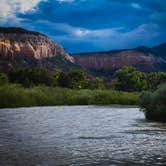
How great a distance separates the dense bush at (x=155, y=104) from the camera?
111 feet

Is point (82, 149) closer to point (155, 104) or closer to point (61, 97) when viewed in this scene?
point (155, 104)

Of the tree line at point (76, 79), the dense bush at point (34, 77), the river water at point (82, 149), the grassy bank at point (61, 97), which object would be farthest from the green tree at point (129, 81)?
the river water at point (82, 149)

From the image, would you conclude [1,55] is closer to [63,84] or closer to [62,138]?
[63,84]

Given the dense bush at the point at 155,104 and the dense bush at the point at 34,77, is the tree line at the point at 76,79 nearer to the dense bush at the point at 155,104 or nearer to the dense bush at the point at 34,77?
the dense bush at the point at 34,77

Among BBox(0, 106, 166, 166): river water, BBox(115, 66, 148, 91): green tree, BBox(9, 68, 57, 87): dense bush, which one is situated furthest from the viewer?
BBox(115, 66, 148, 91): green tree

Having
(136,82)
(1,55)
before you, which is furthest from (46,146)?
(1,55)

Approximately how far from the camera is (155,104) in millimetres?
34406

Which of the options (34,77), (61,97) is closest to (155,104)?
(61,97)

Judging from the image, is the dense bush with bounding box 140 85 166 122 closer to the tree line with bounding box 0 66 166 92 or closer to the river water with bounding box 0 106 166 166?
the river water with bounding box 0 106 166 166

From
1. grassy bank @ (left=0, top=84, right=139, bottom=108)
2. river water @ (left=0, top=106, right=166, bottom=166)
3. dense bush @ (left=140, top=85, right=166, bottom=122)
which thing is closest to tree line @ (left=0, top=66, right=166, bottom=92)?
grassy bank @ (left=0, top=84, right=139, bottom=108)

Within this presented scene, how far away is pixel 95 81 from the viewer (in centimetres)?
12438

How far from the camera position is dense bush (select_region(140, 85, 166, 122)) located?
33.7 meters

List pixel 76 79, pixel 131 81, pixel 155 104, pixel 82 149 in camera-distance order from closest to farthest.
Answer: pixel 82 149, pixel 155 104, pixel 76 79, pixel 131 81

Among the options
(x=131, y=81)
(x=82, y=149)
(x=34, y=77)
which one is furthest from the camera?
(x=131, y=81)
